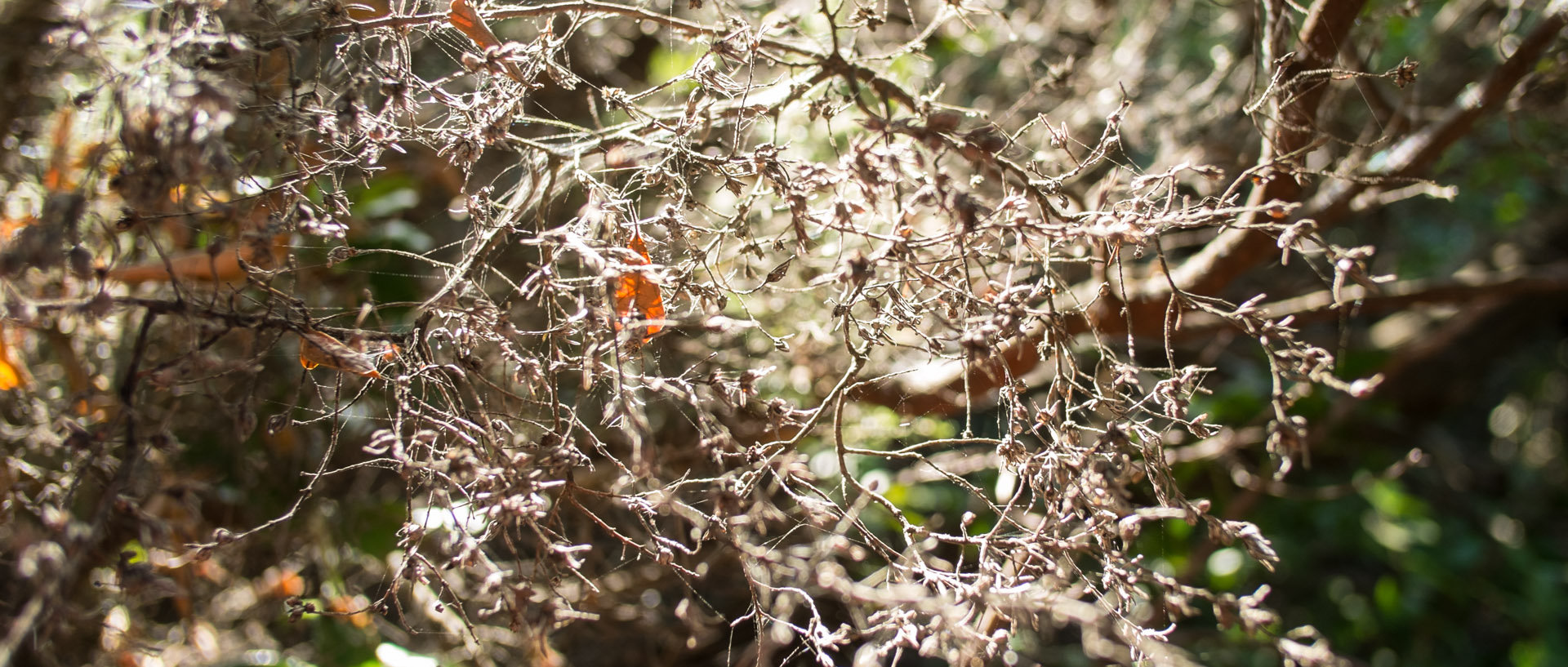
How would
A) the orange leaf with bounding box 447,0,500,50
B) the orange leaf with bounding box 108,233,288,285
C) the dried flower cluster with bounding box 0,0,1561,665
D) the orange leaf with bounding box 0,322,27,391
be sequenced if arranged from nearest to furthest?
the dried flower cluster with bounding box 0,0,1561,665
the orange leaf with bounding box 447,0,500,50
the orange leaf with bounding box 0,322,27,391
the orange leaf with bounding box 108,233,288,285

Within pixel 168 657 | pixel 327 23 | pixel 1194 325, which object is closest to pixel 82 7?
pixel 327 23

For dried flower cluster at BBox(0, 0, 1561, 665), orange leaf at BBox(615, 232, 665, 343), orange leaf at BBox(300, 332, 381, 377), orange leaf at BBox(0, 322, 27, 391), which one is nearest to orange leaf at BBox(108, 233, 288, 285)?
dried flower cluster at BBox(0, 0, 1561, 665)

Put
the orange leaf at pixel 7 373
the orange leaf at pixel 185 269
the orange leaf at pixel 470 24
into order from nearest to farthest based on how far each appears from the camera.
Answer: the orange leaf at pixel 470 24
the orange leaf at pixel 7 373
the orange leaf at pixel 185 269

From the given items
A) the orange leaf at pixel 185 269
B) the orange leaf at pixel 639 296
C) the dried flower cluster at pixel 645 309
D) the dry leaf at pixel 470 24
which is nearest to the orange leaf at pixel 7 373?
the dried flower cluster at pixel 645 309

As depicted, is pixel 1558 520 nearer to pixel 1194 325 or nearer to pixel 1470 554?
pixel 1470 554

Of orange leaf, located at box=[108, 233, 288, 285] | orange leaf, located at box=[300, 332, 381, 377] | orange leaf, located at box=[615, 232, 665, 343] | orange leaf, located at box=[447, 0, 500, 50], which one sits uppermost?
orange leaf, located at box=[447, 0, 500, 50]

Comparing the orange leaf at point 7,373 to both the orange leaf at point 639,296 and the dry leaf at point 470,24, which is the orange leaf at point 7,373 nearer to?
the dry leaf at point 470,24

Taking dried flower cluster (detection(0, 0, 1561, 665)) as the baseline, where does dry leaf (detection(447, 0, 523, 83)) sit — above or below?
above

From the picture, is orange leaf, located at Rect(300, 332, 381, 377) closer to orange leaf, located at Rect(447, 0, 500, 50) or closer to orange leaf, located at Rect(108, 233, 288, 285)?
orange leaf, located at Rect(447, 0, 500, 50)
